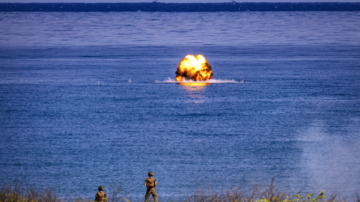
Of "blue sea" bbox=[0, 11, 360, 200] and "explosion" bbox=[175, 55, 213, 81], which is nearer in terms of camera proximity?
"blue sea" bbox=[0, 11, 360, 200]

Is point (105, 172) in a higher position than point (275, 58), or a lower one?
higher

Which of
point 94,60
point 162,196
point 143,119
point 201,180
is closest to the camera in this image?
point 162,196

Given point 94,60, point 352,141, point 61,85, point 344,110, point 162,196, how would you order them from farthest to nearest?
1. point 94,60
2. point 61,85
3. point 344,110
4. point 352,141
5. point 162,196

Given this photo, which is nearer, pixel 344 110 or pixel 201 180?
pixel 201 180

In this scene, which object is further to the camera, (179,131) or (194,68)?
(194,68)

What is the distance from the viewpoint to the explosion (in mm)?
81050

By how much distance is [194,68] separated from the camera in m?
85.2

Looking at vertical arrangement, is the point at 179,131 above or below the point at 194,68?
below

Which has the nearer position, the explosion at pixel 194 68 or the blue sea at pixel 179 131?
the blue sea at pixel 179 131

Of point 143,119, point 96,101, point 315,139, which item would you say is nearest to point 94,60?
point 96,101

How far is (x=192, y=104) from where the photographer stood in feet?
249

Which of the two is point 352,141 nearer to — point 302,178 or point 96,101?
point 302,178

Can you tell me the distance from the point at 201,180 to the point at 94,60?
106 metres

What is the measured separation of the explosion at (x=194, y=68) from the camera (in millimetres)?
81050
